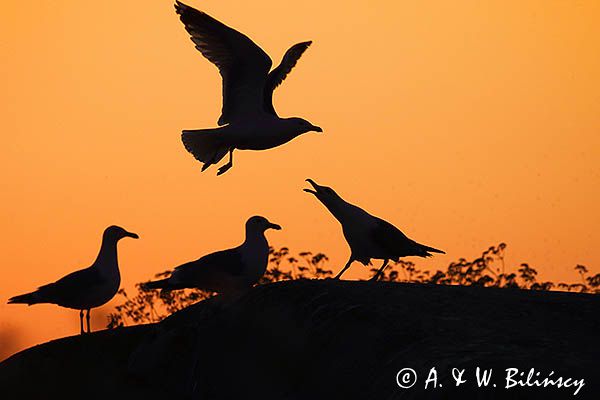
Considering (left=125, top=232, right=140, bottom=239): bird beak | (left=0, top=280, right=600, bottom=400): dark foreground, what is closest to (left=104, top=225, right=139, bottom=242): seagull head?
(left=125, top=232, right=140, bottom=239): bird beak

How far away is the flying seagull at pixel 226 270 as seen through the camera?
13555 millimetres

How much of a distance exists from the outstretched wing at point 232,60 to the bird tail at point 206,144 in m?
0.38

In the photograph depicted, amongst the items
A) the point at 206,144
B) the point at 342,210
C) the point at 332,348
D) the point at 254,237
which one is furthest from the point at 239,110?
the point at 332,348

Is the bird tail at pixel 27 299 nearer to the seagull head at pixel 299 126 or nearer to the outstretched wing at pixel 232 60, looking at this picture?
the outstretched wing at pixel 232 60

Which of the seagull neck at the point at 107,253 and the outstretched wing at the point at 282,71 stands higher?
the outstretched wing at the point at 282,71

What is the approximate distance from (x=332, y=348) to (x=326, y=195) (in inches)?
135

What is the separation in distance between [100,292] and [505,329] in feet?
22.1

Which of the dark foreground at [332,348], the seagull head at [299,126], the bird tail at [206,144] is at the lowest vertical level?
the dark foreground at [332,348]

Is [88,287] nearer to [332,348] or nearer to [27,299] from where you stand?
[27,299]

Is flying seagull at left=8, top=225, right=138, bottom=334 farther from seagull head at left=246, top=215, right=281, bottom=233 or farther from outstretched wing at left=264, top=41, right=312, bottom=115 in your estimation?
outstretched wing at left=264, top=41, right=312, bottom=115

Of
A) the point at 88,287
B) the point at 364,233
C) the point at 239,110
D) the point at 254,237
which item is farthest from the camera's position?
the point at 239,110

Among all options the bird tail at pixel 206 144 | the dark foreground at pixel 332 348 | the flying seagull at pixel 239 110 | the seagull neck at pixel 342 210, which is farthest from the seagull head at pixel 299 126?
the dark foreground at pixel 332 348

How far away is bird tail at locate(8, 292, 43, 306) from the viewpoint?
51.5 feet

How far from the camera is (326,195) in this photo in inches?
538
